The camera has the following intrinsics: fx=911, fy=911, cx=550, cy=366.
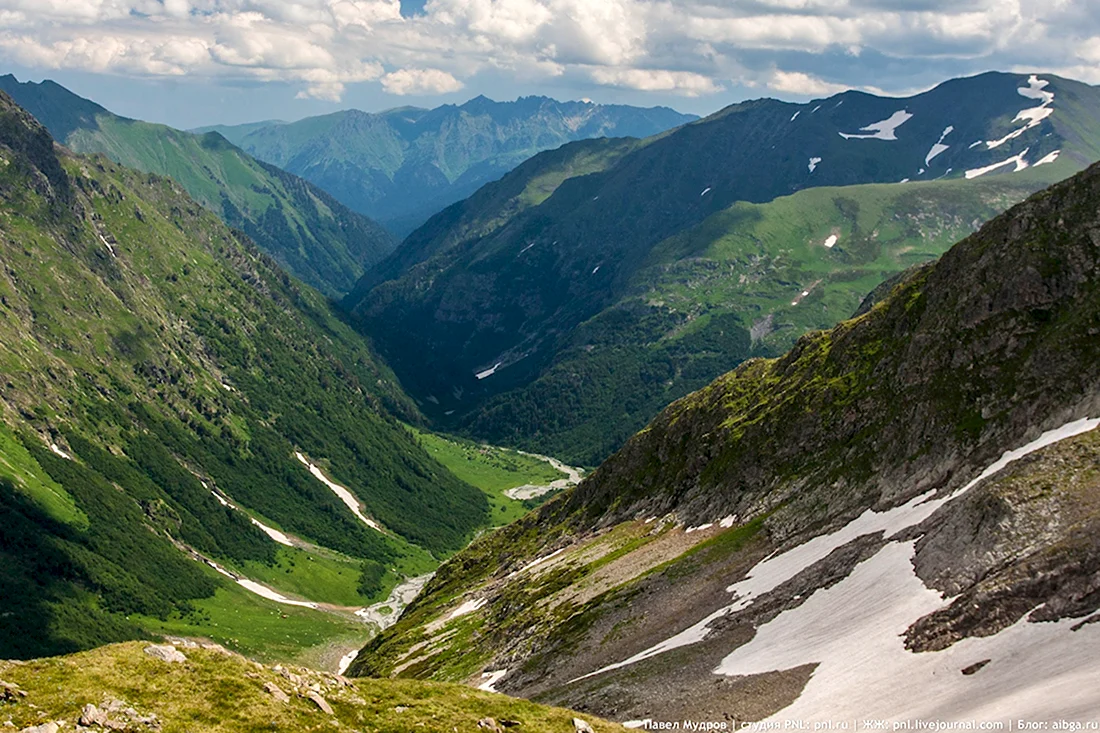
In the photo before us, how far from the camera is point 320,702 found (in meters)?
60.4

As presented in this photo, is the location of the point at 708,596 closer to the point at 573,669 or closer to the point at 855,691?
the point at 573,669

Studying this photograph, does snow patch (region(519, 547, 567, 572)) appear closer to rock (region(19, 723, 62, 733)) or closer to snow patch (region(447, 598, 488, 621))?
snow patch (region(447, 598, 488, 621))

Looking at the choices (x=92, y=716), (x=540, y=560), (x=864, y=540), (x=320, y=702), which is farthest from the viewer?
(x=540, y=560)

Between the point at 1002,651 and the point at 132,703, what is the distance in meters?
53.9

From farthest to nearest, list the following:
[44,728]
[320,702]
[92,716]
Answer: [320,702]
[92,716]
[44,728]

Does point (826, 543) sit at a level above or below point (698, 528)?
above

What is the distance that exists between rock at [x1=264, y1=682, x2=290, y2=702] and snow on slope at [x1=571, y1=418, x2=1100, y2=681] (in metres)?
37.4

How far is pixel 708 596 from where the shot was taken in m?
94.7

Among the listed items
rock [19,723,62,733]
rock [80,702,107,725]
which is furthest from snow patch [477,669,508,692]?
rock [19,723,62,733]

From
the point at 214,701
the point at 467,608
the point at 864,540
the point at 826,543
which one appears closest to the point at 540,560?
the point at 467,608

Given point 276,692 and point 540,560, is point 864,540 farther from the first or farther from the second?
point 540,560

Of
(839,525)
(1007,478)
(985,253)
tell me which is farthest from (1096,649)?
(985,253)

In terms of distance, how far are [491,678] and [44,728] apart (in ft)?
211

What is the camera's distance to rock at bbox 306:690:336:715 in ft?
195
